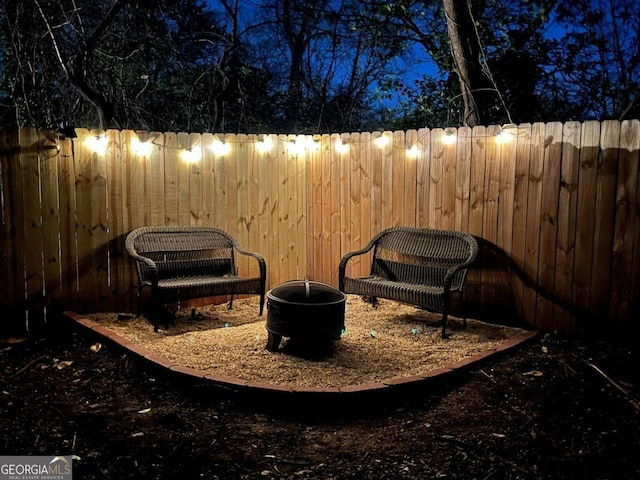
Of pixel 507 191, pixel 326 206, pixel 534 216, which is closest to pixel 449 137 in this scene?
pixel 507 191

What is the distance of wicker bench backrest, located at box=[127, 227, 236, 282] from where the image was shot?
5.80 meters

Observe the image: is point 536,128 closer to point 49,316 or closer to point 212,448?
point 212,448

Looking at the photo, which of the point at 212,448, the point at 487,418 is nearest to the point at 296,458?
the point at 212,448

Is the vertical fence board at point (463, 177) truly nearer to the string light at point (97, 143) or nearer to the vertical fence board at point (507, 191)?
the vertical fence board at point (507, 191)

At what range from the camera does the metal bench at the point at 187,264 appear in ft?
17.7

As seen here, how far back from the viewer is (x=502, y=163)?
5367 millimetres

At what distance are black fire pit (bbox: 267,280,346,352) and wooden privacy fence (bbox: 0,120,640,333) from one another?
6.37ft

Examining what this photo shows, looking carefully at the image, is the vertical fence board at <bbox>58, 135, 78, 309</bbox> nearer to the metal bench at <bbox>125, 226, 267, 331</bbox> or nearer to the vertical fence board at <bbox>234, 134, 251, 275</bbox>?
the metal bench at <bbox>125, 226, 267, 331</bbox>

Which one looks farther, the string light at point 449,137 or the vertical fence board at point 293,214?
the vertical fence board at point 293,214

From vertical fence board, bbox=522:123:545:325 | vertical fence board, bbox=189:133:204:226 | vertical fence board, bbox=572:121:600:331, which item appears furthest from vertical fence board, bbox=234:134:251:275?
vertical fence board, bbox=572:121:600:331

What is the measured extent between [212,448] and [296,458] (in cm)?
52

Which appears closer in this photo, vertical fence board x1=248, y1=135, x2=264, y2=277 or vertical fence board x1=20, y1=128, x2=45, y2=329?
vertical fence board x1=20, y1=128, x2=45, y2=329

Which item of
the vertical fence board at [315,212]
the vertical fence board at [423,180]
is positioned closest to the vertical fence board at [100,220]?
the vertical fence board at [315,212]

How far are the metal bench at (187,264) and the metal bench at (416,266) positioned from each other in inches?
49.1
